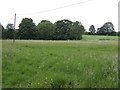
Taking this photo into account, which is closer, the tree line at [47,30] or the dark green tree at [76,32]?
the tree line at [47,30]

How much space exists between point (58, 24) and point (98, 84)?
74920mm

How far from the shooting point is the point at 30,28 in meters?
68.9

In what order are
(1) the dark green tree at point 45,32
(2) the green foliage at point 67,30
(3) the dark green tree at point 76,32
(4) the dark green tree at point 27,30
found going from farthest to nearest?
(3) the dark green tree at point 76,32 → (2) the green foliage at point 67,30 → (1) the dark green tree at point 45,32 → (4) the dark green tree at point 27,30

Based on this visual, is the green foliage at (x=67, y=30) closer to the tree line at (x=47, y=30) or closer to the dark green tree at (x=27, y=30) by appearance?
the tree line at (x=47, y=30)

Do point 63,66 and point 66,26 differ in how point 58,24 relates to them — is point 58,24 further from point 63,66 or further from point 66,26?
point 63,66

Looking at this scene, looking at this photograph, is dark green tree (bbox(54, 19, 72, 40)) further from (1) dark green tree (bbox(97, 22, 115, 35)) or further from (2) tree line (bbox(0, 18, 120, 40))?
(1) dark green tree (bbox(97, 22, 115, 35))

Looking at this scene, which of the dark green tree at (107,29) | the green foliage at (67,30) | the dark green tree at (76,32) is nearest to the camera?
the green foliage at (67,30)

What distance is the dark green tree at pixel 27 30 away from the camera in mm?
68312

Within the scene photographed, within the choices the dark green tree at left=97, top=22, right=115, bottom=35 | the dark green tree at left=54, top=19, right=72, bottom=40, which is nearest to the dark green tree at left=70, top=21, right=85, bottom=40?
the dark green tree at left=54, top=19, right=72, bottom=40

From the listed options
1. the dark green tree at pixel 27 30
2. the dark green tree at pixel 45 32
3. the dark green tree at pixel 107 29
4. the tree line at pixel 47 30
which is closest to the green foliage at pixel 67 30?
the tree line at pixel 47 30

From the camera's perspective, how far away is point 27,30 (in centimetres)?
6825

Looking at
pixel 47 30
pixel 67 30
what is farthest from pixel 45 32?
pixel 67 30

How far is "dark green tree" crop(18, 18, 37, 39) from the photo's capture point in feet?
224

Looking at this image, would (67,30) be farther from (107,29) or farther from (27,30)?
(107,29)
